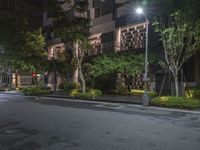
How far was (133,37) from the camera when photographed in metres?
31.6

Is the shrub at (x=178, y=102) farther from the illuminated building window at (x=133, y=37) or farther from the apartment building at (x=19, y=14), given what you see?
the apartment building at (x=19, y=14)

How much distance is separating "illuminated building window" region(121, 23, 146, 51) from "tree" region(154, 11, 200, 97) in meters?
9.57

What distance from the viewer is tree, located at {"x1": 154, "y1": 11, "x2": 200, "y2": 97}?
62.0 ft

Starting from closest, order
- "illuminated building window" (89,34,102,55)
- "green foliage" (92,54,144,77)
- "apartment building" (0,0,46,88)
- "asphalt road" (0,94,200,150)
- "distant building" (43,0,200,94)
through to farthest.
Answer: "asphalt road" (0,94,200,150)
"distant building" (43,0,200,94)
"green foliage" (92,54,144,77)
"illuminated building window" (89,34,102,55)
"apartment building" (0,0,46,88)

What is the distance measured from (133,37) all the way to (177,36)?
1217cm

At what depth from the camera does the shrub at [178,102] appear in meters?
17.8

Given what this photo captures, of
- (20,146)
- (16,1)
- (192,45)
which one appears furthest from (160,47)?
(16,1)

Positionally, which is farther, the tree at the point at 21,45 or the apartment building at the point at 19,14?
the apartment building at the point at 19,14

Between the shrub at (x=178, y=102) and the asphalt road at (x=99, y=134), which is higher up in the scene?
the shrub at (x=178, y=102)

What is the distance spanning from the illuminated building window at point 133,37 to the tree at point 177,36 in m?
9.57

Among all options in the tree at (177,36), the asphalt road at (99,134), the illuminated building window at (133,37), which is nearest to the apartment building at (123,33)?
the illuminated building window at (133,37)

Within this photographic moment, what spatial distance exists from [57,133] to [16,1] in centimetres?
5727

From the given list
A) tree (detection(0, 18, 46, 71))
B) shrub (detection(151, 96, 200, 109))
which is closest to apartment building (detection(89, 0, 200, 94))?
shrub (detection(151, 96, 200, 109))

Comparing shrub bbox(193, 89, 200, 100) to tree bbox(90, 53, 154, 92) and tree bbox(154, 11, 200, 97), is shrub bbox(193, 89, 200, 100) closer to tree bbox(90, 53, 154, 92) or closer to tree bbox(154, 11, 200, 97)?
tree bbox(154, 11, 200, 97)
